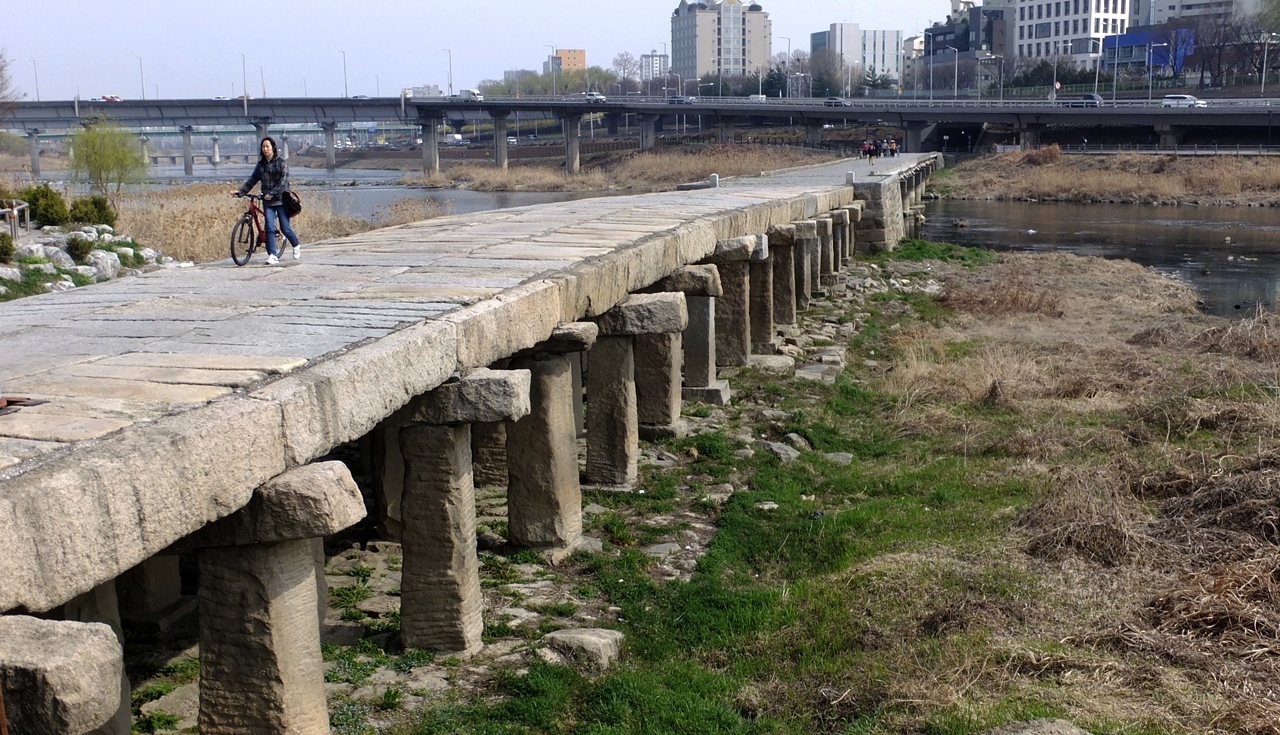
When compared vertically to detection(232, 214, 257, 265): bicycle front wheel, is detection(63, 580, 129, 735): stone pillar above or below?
below

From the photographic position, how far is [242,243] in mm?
9625

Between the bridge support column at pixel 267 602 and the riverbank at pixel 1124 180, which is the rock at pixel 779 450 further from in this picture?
the riverbank at pixel 1124 180

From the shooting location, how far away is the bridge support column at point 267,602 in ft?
14.5

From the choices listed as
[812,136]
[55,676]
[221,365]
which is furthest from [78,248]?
[812,136]

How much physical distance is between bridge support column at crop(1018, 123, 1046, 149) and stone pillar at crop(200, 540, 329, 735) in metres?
65.9

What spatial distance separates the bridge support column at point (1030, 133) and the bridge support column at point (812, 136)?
12.7 metres

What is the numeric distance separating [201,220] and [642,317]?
1609cm

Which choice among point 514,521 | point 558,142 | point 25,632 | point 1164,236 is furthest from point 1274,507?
point 558,142

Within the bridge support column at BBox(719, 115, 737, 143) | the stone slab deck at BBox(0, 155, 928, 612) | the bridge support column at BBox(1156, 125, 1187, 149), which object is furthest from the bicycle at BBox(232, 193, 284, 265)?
the bridge support column at BBox(719, 115, 737, 143)

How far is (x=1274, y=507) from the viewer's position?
7.35 m

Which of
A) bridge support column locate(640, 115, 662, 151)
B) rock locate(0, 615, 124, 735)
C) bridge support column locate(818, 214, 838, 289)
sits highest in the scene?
bridge support column locate(640, 115, 662, 151)

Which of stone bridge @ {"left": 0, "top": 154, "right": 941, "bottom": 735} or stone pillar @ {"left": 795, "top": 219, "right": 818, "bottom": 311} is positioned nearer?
stone bridge @ {"left": 0, "top": 154, "right": 941, "bottom": 735}

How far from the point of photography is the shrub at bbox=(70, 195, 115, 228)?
22359 mm

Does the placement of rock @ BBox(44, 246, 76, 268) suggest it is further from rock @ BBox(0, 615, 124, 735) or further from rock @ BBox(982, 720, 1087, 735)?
rock @ BBox(982, 720, 1087, 735)
